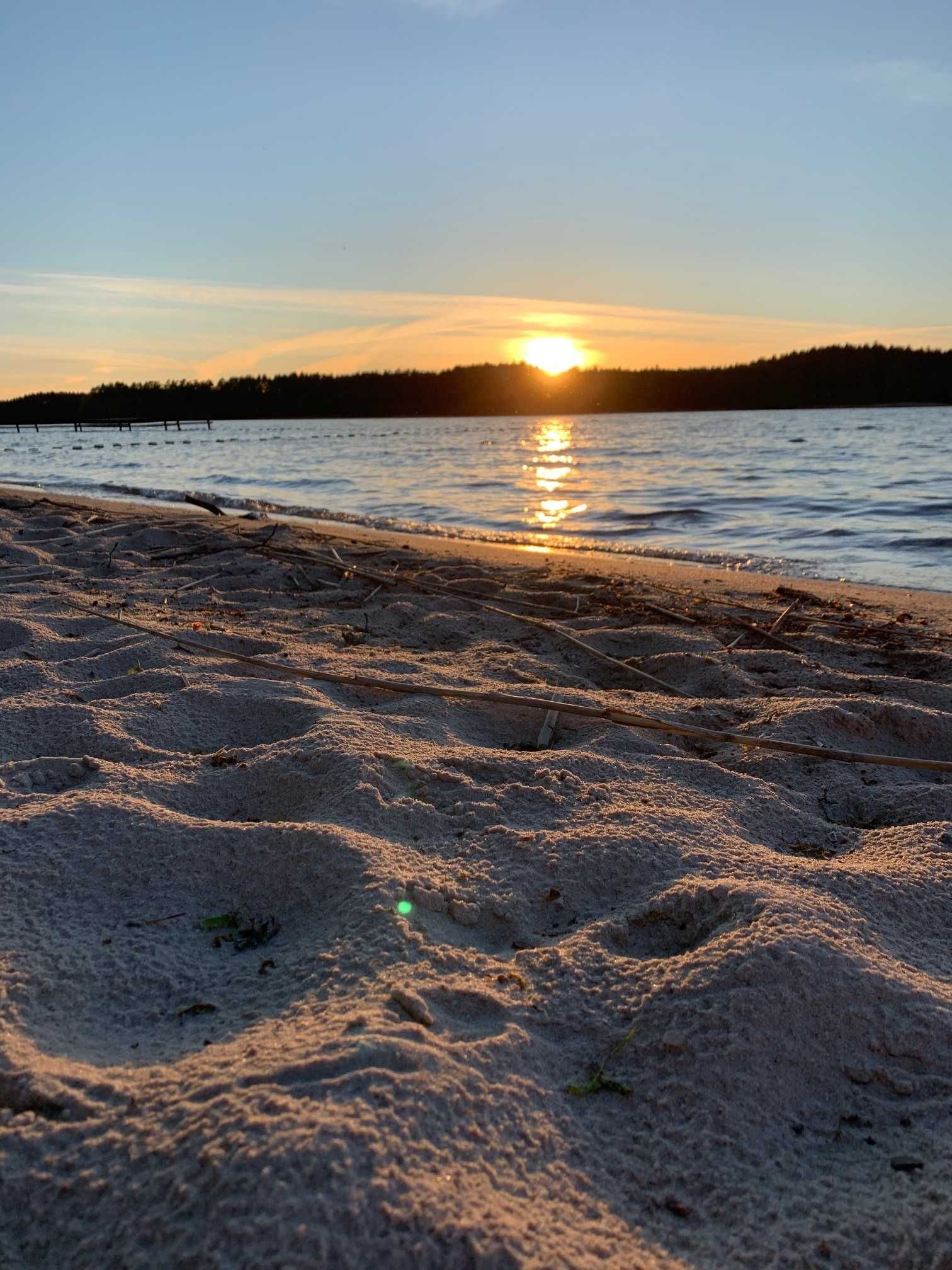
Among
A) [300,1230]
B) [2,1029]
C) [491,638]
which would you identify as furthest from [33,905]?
[491,638]

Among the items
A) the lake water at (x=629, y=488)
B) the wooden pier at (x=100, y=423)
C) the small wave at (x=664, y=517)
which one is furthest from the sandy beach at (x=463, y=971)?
the wooden pier at (x=100, y=423)

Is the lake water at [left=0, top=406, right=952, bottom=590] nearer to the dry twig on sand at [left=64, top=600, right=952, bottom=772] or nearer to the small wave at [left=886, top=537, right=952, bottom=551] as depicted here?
the small wave at [left=886, top=537, right=952, bottom=551]

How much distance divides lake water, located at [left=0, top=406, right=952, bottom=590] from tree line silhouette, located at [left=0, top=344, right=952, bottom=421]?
127ft

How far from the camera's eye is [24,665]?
105 inches

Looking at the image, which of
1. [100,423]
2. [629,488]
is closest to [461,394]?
[100,423]

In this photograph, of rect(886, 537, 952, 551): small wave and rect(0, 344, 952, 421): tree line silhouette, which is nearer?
rect(886, 537, 952, 551): small wave

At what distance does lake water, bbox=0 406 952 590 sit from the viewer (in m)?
7.75

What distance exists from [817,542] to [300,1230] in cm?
785

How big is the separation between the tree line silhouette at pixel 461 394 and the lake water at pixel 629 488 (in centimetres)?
3865

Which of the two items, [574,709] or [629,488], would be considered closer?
Result: [574,709]

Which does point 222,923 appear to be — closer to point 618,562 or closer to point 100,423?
point 618,562

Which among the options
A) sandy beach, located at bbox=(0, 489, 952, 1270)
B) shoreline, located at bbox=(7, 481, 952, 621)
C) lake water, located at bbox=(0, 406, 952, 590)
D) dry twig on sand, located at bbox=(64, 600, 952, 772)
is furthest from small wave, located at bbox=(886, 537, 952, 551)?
dry twig on sand, located at bbox=(64, 600, 952, 772)

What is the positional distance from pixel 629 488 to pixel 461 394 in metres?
61.2

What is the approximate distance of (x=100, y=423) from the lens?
213 ft
